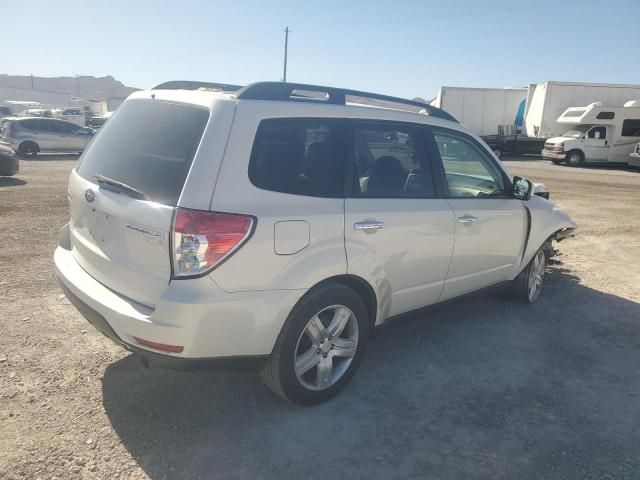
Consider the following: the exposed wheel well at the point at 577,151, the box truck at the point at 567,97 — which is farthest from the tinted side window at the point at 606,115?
the box truck at the point at 567,97

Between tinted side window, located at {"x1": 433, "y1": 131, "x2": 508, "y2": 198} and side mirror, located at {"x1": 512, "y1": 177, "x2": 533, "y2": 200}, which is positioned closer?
tinted side window, located at {"x1": 433, "y1": 131, "x2": 508, "y2": 198}

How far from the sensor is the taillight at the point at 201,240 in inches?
96.8

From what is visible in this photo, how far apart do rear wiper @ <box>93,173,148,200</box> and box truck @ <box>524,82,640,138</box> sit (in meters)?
27.2

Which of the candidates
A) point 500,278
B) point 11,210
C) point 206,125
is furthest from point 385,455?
point 11,210

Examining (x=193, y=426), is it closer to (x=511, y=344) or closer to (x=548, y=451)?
(x=548, y=451)

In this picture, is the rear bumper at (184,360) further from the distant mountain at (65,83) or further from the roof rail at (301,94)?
the distant mountain at (65,83)

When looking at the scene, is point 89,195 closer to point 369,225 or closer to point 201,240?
point 201,240

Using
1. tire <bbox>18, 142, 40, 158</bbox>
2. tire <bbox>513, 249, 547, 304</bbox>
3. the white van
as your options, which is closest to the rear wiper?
tire <bbox>513, 249, 547, 304</bbox>

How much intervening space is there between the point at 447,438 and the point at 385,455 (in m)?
0.41

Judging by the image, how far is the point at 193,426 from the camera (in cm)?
290

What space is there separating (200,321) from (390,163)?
1.74m

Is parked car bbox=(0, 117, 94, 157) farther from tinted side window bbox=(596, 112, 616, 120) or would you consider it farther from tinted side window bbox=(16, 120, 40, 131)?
tinted side window bbox=(596, 112, 616, 120)

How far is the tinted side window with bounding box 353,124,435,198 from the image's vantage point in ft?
10.8

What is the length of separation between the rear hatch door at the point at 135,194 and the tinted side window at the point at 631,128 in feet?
85.4
